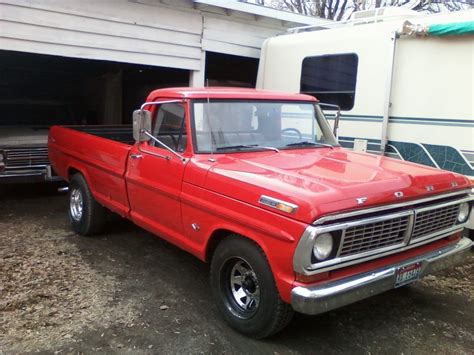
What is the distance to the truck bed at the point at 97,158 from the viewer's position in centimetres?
503

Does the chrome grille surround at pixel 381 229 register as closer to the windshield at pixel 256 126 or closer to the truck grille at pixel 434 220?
the truck grille at pixel 434 220

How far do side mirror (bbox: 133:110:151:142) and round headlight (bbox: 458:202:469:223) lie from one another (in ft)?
9.35

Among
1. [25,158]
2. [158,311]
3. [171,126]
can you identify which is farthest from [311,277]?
[25,158]

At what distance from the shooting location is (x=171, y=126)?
445cm

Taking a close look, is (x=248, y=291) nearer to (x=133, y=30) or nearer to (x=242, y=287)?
(x=242, y=287)

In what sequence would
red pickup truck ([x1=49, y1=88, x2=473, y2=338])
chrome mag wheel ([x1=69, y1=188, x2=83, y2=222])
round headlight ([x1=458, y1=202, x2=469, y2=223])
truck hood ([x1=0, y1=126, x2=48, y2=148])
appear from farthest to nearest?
truck hood ([x1=0, y1=126, x2=48, y2=148]), chrome mag wheel ([x1=69, y1=188, x2=83, y2=222]), round headlight ([x1=458, y1=202, x2=469, y2=223]), red pickup truck ([x1=49, y1=88, x2=473, y2=338])

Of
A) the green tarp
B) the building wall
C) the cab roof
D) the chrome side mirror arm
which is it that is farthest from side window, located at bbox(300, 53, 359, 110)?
the chrome side mirror arm

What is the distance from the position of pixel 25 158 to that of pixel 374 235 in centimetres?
568

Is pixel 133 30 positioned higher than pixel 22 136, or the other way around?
pixel 133 30

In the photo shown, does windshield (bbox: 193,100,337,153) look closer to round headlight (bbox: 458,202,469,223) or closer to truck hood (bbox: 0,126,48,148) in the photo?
round headlight (bbox: 458,202,469,223)

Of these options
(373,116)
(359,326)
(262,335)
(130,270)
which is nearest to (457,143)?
(373,116)

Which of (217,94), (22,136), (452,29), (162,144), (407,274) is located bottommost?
(407,274)

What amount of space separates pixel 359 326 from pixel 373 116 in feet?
11.1

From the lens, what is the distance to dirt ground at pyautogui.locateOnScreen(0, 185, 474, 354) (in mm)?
3539
